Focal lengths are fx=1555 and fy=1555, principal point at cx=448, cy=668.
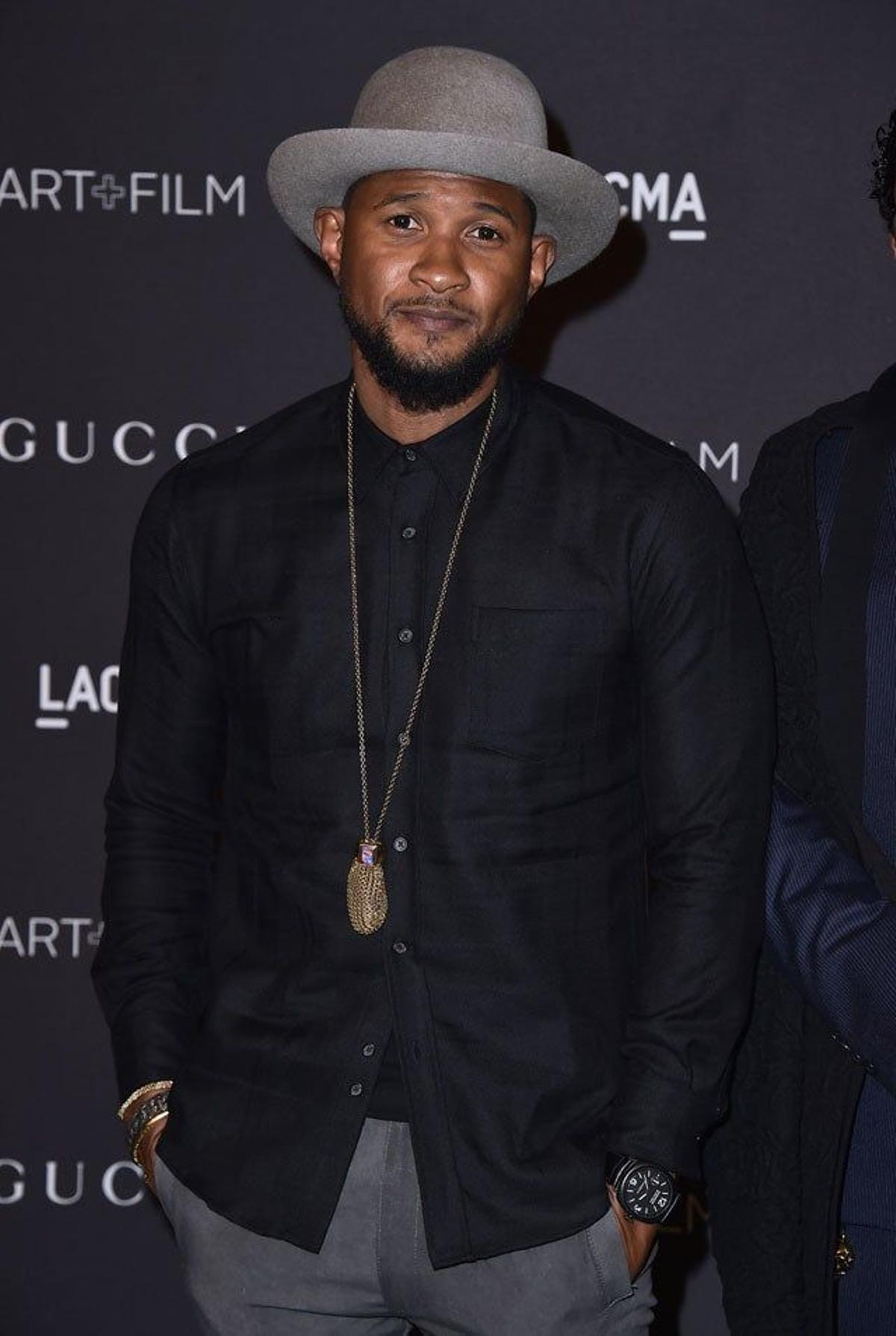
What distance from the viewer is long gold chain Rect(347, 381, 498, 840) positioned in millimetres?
2316

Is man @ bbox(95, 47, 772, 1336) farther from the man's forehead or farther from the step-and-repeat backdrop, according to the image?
the step-and-repeat backdrop

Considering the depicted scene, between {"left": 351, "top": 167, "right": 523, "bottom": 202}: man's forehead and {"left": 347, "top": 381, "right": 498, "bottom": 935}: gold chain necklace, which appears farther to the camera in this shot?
{"left": 351, "top": 167, "right": 523, "bottom": 202}: man's forehead

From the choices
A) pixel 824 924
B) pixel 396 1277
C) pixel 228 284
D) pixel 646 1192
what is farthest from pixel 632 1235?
pixel 228 284

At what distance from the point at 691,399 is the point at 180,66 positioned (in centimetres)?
134

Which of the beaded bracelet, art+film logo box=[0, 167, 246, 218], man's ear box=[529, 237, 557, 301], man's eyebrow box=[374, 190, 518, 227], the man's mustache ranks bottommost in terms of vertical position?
the beaded bracelet

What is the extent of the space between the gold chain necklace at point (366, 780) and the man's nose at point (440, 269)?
0.86 ft

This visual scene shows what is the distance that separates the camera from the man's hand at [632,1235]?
2.26 m

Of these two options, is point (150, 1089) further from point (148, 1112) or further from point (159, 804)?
point (159, 804)

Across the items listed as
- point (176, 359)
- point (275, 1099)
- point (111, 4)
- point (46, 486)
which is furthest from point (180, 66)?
point (275, 1099)

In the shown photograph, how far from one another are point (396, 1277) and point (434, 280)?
1.47 meters

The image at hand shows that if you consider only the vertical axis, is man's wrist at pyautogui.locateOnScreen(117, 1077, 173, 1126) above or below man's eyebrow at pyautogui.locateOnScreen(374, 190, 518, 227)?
below

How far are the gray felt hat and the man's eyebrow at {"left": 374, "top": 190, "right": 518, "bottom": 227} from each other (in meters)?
0.04

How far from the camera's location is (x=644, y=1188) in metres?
2.23

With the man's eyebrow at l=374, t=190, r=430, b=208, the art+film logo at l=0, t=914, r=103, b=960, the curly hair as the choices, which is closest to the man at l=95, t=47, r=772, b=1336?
the man's eyebrow at l=374, t=190, r=430, b=208
